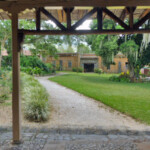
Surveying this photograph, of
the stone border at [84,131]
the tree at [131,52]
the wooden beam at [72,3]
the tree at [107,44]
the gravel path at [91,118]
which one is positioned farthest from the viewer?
the tree at [107,44]

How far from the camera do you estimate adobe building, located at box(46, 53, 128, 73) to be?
27203mm

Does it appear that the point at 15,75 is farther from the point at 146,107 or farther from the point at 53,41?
the point at 53,41

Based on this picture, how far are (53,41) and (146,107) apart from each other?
8129mm

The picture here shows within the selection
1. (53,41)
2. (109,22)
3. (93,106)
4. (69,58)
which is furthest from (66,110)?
(69,58)

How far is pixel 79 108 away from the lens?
602 centimetres

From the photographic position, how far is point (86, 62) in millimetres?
27969

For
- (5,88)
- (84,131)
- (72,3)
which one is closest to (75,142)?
(84,131)

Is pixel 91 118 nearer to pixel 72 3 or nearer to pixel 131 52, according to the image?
pixel 72 3

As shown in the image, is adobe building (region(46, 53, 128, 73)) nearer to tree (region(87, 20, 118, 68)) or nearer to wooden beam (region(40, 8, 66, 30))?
tree (region(87, 20, 118, 68))

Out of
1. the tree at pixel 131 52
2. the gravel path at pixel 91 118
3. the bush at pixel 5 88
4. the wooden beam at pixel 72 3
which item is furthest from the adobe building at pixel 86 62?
the wooden beam at pixel 72 3

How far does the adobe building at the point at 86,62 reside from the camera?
27.2 meters

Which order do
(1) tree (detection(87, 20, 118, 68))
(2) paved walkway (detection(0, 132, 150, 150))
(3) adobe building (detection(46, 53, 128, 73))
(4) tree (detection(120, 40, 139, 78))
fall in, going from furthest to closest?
(3) adobe building (detection(46, 53, 128, 73))
(1) tree (detection(87, 20, 118, 68))
(4) tree (detection(120, 40, 139, 78))
(2) paved walkway (detection(0, 132, 150, 150))

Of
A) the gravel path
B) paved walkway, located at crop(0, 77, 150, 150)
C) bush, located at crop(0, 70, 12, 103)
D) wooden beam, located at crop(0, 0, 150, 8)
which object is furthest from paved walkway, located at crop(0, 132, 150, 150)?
bush, located at crop(0, 70, 12, 103)

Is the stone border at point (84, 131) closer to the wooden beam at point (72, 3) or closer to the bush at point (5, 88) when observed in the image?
the wooden beam at point (72, 3)
